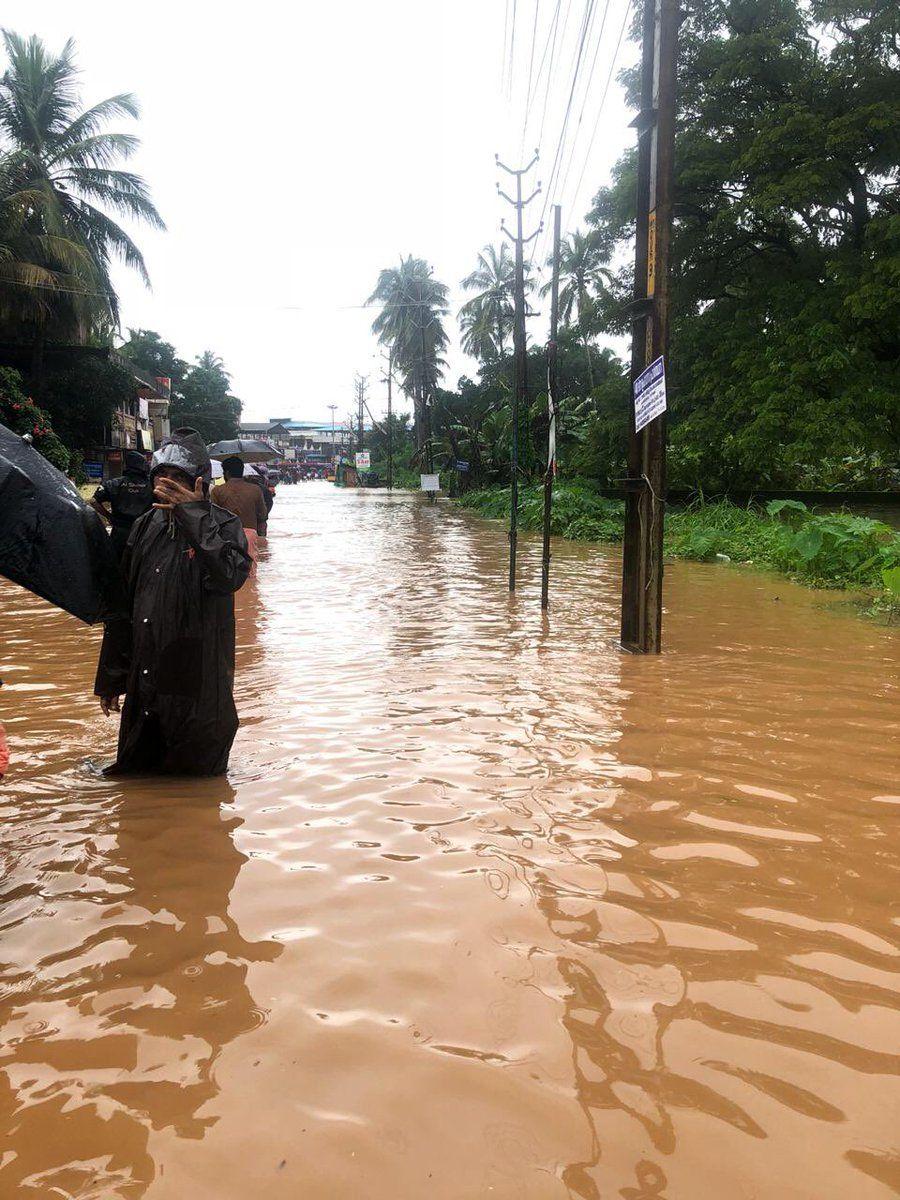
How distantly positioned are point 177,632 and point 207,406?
198 ft

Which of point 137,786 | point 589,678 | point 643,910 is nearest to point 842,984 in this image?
point 643,910

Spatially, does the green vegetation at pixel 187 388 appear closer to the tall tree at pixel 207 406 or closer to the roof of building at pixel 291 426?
the tall tree at pixel 207 406

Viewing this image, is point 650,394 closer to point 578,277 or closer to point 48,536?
Answer: point 48,536

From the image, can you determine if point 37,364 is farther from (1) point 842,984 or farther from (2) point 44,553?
(1) point 842,984

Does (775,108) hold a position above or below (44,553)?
above

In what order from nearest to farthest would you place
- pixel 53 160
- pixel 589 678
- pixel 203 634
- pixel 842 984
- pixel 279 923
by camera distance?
pixel 842 984
pixel 279 923
pixel 203 634
pixel 589 678
pixel 53 160

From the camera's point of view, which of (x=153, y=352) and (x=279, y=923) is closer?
(x=279, y=923)

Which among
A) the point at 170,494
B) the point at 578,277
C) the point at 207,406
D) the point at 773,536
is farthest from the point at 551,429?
the point at 207,406

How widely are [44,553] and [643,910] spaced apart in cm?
234

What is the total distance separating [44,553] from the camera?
3018 mm

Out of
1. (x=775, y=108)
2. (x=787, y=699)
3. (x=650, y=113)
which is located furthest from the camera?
(x=775, y=108)

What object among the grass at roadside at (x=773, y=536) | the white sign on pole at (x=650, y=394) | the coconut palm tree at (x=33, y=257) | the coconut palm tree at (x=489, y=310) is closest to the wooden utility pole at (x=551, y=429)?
the white sign on pole at (x=650, y=394)

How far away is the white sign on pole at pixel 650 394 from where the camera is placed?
685cm

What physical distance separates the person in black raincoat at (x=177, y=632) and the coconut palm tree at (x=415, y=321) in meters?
52.1
